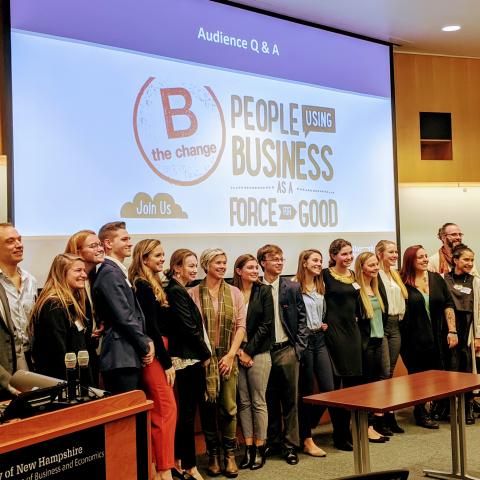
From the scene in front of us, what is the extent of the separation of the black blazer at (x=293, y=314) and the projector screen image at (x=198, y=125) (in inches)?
29.7

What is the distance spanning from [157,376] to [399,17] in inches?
153

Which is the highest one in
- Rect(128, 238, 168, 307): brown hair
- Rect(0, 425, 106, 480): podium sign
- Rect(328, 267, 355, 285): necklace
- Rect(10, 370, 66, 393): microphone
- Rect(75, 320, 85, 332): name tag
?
Rect(128, 238, 168, 307): brown hair

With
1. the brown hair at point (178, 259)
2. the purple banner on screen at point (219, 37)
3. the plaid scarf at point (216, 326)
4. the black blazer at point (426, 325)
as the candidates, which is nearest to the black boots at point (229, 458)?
the plaid scarf at point (216, 326)

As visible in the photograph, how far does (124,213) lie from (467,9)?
348cm

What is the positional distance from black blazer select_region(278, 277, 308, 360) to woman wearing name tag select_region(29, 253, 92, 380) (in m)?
1.59

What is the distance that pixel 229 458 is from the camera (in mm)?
4746

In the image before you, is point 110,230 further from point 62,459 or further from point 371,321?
point 371,321

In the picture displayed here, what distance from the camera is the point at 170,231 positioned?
17.5 feet

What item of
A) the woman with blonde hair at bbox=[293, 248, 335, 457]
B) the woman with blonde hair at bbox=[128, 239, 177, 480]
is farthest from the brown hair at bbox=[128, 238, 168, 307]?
the woman with blonde hair at bbox=[293, 248, 335, 457]

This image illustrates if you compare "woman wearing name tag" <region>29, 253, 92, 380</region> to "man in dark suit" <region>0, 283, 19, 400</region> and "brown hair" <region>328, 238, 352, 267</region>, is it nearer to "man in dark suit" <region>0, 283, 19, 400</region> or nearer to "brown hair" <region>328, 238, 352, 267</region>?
"man in dark suit" <region>0, 283, 19, 400</region>

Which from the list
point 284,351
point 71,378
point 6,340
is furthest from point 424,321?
point 71,378

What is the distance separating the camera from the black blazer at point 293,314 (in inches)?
200

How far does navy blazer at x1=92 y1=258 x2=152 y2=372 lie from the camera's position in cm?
414

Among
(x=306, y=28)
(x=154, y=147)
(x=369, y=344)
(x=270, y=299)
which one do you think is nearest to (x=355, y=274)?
(x=369, y=344)
